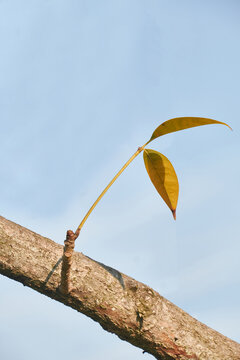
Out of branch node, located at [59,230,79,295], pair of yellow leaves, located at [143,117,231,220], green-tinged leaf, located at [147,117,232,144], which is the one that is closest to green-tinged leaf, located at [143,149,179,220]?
pair of yellow leaves, located at [143,117,231,220]

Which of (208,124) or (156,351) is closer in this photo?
(208,124)

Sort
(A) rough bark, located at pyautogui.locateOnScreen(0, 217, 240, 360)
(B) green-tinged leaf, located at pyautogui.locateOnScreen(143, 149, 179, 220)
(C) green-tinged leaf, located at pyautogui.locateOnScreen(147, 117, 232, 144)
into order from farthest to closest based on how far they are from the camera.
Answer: (A) rough bark, located at pyautogui.locateOnScreen(0, 217, 240, 360)
(B) green-tinged leaf, located at pyautogui.locateOnScreen(143, 149, 179, 220)
(C) green-tinged leaf, located at pyautogui.locateOnScreen(147, 117, 232, 144)

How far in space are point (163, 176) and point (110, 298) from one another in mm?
678

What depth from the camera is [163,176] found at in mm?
1980

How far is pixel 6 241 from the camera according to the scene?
2109 mm

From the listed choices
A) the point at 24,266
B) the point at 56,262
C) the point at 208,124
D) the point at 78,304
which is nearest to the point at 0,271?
the point at 24,266

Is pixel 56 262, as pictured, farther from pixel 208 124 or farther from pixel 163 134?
pixel 208 124

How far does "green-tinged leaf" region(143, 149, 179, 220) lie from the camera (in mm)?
1960

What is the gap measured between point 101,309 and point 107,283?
0.13 m

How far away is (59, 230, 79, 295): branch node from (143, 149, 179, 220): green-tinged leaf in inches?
18.2

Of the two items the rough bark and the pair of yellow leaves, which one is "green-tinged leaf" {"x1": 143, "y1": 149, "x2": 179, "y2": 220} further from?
the rough bark

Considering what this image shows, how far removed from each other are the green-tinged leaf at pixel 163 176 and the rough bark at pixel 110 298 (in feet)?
1.69

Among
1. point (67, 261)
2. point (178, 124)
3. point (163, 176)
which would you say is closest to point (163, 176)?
point (163, 176)

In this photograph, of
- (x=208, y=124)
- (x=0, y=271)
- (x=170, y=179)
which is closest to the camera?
(x=208, y=124)
